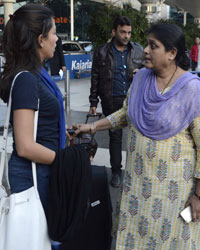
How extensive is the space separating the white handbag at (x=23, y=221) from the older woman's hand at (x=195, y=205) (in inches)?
33.4

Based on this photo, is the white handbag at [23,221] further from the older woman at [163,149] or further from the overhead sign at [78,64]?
the overhead sign at [78,64]

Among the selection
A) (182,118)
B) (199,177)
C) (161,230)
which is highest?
(182,118)

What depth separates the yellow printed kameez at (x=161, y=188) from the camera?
2.12 metres

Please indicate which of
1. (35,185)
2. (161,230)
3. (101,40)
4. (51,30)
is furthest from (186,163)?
(101,40)

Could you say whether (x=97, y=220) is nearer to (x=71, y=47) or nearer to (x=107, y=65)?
(x=107, y=65)

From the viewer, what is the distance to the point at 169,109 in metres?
2.07

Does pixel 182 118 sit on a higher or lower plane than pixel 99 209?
higher

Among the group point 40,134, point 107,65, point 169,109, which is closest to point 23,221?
point 40,134

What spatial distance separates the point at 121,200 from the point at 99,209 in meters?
0.17

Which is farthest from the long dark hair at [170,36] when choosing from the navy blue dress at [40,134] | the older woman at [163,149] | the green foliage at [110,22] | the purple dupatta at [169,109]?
the green foliage at [110,22]

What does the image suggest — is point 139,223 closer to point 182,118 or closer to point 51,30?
point 182,118

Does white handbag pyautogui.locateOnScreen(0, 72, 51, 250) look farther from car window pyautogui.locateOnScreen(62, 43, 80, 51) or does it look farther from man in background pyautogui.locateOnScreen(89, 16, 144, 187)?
car window pyautogui.locateOnScreen(62, 43, 80, 51)

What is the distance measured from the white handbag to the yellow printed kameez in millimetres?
639

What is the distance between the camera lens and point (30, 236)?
1.78 metres
